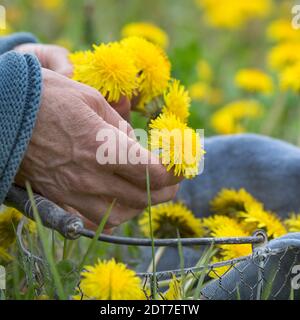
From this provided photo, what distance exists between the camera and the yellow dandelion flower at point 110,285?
0.95 meters

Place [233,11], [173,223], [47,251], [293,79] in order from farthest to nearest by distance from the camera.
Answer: [233,11] < [293,79] < [173,223] < [47,251]

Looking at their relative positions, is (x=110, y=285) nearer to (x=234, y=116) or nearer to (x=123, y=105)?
(x=123, y=105)

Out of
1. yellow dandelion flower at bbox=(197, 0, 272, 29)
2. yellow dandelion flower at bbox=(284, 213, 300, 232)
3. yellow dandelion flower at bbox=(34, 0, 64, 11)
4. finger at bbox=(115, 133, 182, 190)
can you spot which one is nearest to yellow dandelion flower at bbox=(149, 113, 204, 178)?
finger at bbox=(115, 133, 182, 190)

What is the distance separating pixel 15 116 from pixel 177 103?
282 millimetres

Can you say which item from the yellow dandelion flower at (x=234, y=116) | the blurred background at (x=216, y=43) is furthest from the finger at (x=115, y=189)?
the yellow dandelion flower at (x=234, y=116)

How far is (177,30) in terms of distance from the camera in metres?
3.42

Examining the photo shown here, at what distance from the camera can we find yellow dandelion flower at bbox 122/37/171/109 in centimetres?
123

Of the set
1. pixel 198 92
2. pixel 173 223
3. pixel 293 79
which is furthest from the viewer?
pixel 198 92

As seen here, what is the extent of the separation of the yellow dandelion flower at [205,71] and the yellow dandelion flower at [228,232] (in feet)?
4.58

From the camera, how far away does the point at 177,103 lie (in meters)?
1.17

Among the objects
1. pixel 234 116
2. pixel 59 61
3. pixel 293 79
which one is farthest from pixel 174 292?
pixel 234 116

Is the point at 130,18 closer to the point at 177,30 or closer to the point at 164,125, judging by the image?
the point at 177,30

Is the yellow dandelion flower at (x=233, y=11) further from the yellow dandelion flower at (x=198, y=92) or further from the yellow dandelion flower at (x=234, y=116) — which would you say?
the yellow dandelion flower at (x=234, y=116)

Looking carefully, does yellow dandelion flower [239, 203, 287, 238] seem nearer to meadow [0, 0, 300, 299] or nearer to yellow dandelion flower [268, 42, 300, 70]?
meadow [0, 0, 300, 299]
